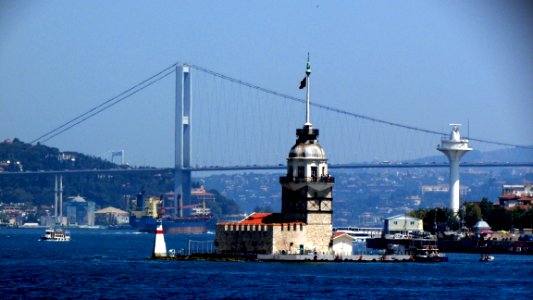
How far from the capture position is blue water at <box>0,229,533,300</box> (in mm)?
55312

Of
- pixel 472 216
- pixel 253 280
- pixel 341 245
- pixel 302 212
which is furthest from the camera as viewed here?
pixel 472 216

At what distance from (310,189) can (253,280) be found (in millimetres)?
11922

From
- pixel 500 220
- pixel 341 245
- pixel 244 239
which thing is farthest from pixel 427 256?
pixel 500 220

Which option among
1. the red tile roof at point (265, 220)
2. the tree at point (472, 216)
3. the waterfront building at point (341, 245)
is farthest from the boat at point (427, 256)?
the tree at point (472, 216)

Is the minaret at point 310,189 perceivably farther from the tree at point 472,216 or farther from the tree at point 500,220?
the tree at point 500,220

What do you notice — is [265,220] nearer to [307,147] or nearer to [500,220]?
[307,147]

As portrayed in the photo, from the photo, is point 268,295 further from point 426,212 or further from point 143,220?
point 143,220

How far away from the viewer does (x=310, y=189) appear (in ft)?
237

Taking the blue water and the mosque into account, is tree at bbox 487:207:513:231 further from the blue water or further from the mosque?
the mosque

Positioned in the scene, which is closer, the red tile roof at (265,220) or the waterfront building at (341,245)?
the red tile roof at (265,220)

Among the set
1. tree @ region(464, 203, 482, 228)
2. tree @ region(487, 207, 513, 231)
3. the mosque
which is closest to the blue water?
the mosque

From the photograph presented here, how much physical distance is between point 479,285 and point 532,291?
376 cm

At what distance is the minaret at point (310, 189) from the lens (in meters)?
72.1

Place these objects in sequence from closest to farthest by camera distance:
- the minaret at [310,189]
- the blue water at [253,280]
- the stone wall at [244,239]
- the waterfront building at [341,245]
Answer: the blue water at [253,280]
the stone wall at [244,239]
the minaret at [310,189]
the waterfront building at [341,245]
